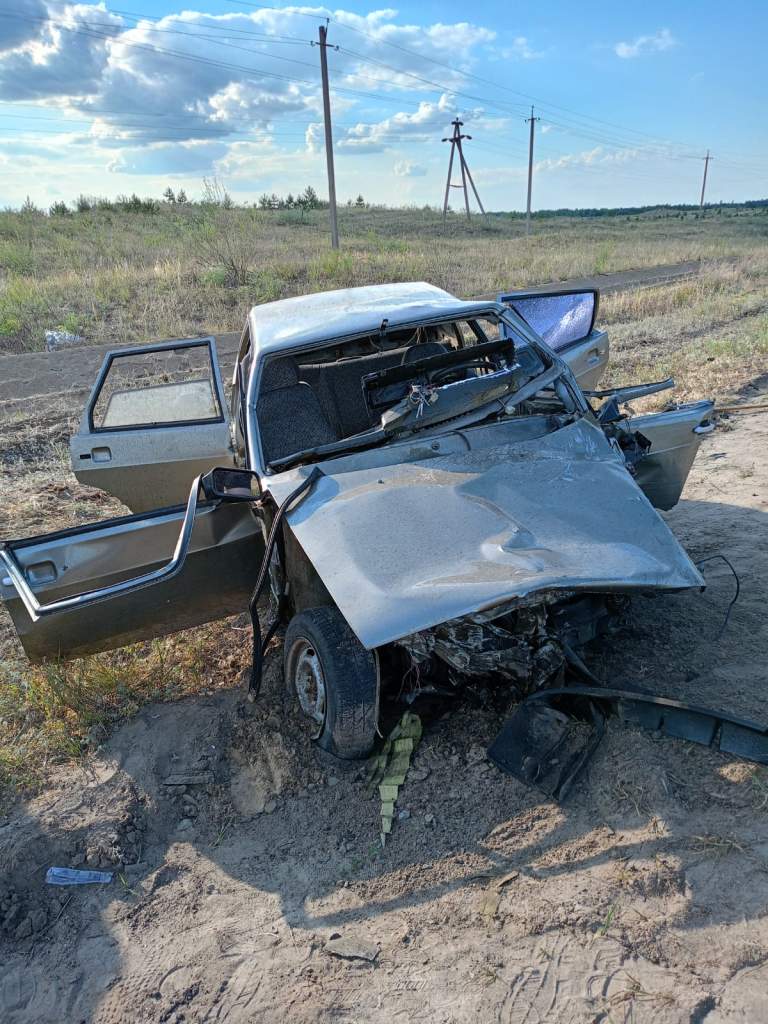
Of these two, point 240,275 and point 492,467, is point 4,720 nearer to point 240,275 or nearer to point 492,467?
point 492,467

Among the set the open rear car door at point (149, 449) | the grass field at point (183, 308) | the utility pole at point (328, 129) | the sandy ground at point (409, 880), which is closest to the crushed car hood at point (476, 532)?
the sandy ground at point (409, 880)

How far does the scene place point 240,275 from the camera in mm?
17531

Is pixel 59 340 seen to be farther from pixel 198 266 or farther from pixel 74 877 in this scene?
pixel 74 877

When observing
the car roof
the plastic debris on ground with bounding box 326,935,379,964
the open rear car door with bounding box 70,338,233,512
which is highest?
the car roof

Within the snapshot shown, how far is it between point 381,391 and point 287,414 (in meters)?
0.57

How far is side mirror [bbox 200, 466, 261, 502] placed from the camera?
321cm

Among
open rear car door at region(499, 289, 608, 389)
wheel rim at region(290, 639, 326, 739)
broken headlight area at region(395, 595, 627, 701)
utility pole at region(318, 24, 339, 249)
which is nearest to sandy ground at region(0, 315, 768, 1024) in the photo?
wheel rim at region(290, 639, 326, 739)

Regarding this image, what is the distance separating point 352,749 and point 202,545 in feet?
3.84

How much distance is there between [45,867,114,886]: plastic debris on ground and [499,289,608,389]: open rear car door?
4.30 metres

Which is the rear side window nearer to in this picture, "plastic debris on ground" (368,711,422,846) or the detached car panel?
"plastic debris on ground" (368,711,422,846)

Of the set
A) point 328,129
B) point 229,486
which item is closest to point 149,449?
point 229,486

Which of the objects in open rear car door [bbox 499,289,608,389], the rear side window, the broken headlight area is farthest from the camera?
open rear car door [bbox 499,289,608,389]

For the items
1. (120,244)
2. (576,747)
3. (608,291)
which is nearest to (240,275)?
(120,244)

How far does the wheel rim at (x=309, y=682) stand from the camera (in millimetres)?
3031
